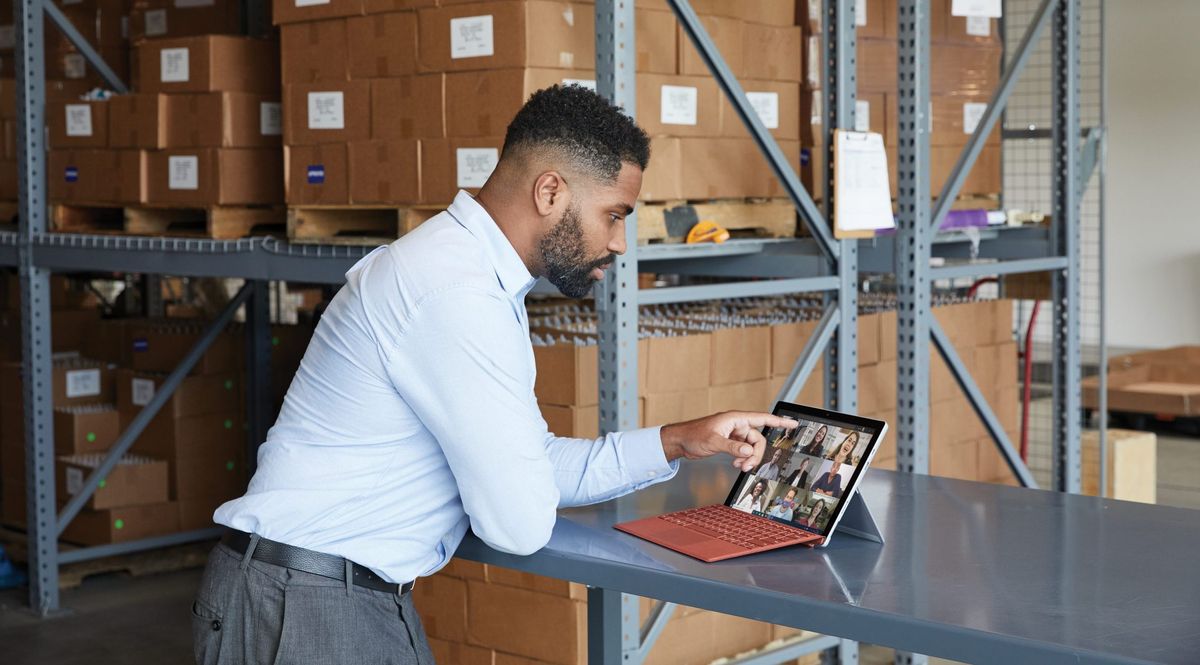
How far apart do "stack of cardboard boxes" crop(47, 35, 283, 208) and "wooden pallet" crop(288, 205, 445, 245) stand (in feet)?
1.74

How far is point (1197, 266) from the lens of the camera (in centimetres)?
1411

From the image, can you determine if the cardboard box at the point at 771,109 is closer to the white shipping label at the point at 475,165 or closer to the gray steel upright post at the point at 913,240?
the gray steel upright post at the point at 913,240

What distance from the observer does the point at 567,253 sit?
252 centimetres

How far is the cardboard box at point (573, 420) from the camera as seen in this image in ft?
13.3

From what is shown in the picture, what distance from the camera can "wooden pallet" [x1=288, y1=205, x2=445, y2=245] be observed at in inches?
179

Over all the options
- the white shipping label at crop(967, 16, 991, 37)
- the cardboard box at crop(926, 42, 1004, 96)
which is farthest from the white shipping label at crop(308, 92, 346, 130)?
the white shipping label at crop(967, 16, 991, 37)

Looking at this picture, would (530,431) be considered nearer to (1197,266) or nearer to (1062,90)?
(1062,90)

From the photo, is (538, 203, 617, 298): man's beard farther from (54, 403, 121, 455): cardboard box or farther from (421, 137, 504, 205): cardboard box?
(54, 403, 121, 455): cardboard box

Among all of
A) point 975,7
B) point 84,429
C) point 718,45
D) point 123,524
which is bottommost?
point 123,524

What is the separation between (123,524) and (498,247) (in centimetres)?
488

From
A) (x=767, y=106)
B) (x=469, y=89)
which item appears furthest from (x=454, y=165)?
(x=767, y=106)

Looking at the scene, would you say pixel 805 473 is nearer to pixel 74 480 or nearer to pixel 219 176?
pixel 219 176

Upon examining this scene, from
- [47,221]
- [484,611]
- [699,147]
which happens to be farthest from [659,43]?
[47,221]

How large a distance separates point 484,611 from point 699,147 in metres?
1.63
